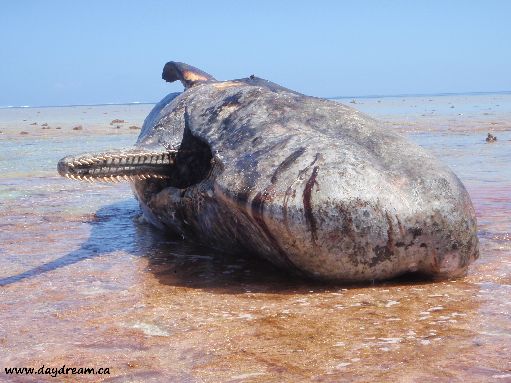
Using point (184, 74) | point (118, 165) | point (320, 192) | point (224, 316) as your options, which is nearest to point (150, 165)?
point (118, 165)

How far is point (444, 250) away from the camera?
4.42m

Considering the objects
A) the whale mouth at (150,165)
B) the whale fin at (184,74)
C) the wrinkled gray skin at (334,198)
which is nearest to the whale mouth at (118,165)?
the whale mouth at (150,165)

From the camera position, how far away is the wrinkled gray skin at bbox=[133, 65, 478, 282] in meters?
4.26

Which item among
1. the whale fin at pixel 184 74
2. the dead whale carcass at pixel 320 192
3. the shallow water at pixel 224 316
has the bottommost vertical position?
the shallow water at pixel 224 316

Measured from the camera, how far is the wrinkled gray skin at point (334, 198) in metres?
4.26

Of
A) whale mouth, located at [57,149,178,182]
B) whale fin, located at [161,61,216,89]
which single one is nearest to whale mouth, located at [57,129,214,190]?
whale mouth, located at [57,149,178,182]

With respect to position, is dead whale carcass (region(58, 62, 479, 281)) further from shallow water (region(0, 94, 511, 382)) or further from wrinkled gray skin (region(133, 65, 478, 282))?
shallow water (region(0, 94, 511, 382))

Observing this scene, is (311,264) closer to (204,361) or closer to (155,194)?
(204,361)

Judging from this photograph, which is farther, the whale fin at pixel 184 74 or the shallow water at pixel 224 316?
the whale fin at pixel 184 74

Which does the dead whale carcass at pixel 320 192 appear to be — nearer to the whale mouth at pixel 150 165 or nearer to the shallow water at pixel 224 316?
the whale mouth at pixel 150 165

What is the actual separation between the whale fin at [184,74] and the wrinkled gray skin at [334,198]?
2.50 metres

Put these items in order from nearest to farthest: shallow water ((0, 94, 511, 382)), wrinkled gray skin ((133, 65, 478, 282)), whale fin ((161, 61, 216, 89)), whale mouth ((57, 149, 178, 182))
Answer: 1. shallow water ((0, 94, 511, 382))
2. wrinkled gray skin ((133, 65, 478, 282))
3. whale mouth ((57, 149, 178, 182))
4. whale fin ((161, 61, 216, 89))

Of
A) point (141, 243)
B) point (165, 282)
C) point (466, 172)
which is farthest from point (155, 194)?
point (466, 172)

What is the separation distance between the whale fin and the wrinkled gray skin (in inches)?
98.2
